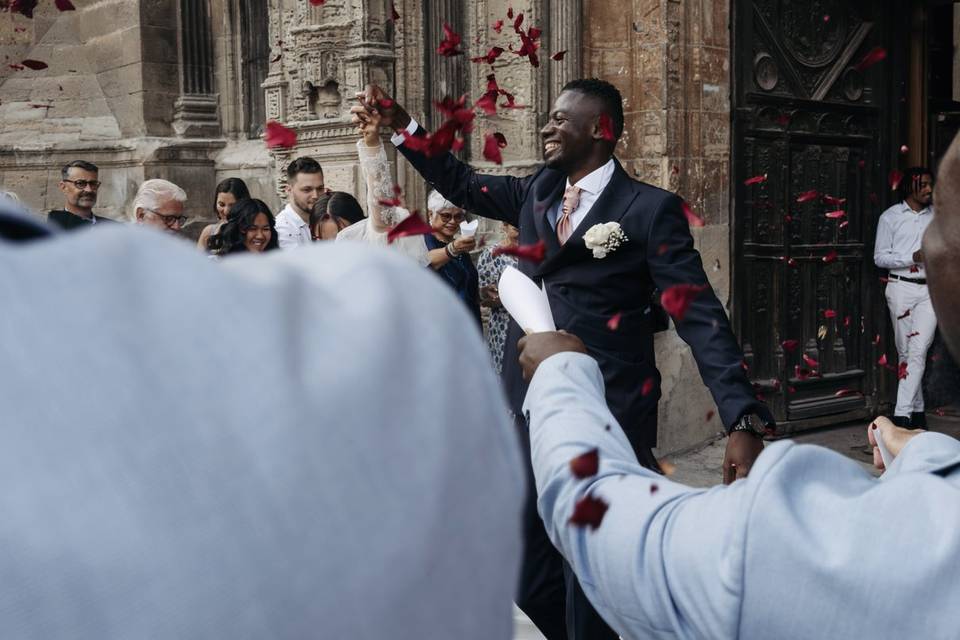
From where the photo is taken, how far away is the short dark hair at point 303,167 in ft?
20.4

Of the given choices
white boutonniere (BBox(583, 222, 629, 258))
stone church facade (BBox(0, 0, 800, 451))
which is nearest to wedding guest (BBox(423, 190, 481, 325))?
stone church facade (BBox(0, 0, 800, 451))

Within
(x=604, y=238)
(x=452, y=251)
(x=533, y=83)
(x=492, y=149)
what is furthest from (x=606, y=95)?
(x=533, y=83)

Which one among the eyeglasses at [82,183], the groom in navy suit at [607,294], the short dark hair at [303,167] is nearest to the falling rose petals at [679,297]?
the groom in navy suit at [607,294]

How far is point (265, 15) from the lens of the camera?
8.49m

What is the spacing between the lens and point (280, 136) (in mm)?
6250

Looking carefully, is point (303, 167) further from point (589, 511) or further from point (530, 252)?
point (589, 511)

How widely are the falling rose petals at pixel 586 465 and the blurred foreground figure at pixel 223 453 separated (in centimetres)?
79

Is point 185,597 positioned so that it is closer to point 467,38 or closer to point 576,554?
point 576,554

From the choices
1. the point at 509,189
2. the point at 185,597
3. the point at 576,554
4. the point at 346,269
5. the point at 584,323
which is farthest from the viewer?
the point at 509,189

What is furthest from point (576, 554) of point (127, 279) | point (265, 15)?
point (265, 15)

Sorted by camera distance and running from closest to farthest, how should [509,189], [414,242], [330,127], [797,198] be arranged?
1. [509,189]
2. [414,242]
3. [330,127]
4. [797,198]

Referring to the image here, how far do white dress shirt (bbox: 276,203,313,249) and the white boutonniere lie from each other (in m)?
2.87

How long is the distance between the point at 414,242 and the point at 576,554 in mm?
4217

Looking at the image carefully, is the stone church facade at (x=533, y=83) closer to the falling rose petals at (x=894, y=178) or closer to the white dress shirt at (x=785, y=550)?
the falling rose petals at (x=894, y=178)
